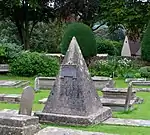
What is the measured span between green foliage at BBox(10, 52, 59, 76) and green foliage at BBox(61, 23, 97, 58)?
2.77 meters

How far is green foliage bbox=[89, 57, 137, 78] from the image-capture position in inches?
1033

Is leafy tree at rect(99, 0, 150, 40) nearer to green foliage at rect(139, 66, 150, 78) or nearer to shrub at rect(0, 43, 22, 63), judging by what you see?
green foliage at rect(139, 66, 150, 78)

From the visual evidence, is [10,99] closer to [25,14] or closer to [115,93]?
[115,93]

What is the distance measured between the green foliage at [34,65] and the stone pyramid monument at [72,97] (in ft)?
51.4

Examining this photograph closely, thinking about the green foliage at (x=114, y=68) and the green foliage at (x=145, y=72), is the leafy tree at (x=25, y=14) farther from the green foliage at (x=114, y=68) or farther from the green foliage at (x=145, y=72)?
the green foliage at (x=145, y=72)

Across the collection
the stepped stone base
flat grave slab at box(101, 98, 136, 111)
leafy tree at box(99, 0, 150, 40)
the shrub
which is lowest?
flat grave slab at box(101, 98, 136, 111)

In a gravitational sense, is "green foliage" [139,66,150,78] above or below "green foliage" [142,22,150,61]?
below

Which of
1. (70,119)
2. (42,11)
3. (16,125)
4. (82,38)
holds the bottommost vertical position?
(70,119)

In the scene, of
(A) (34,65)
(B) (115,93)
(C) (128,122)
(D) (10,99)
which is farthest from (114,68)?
(C) (128,122)

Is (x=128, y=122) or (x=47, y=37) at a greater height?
(x=47, y=37)

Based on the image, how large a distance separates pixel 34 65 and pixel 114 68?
615 centimetres

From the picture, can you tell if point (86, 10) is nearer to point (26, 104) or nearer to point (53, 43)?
point (53, 43)

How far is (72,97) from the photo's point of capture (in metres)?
9.67

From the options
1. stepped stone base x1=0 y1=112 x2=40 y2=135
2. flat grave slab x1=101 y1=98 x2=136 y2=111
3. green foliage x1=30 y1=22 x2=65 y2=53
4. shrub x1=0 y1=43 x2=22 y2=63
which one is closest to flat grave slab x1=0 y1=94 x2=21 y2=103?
flat grave slab x1=101 y1=98 x2=136 y2=111
